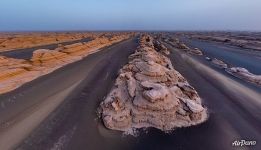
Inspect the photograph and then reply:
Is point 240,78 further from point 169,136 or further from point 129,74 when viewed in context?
point 169,136

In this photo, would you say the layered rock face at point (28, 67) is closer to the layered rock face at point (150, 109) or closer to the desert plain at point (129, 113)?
the desert plain at point (129, 113)

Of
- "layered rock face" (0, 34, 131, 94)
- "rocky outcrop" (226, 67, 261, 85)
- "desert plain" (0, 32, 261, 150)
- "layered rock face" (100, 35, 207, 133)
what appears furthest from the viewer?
"rocky outcrop" (226, 67, 261, 85)

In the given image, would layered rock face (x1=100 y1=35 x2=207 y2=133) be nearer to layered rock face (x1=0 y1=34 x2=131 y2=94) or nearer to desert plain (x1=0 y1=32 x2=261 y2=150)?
desert plain (x1=0 y1=32 x2=261 y2=150)

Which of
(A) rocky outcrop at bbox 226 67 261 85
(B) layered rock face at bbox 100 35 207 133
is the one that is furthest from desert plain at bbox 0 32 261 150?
(A) rocky outcrop at bbox 226 67 261 85

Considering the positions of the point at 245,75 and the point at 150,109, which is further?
the point at 245,75

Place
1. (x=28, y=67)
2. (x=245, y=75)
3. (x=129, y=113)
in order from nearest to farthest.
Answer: (x=129, y=113) → (x=245, y=75) → (x=28, y=67)

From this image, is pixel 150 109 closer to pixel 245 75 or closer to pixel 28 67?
pixel 245 75

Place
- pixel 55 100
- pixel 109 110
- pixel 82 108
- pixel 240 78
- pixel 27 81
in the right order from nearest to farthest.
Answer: pixel 109 110 < pixel 82 108 < pixel 55 100 < pixel 27 81 < pixel 240 78

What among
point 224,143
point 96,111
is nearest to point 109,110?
point 96,111

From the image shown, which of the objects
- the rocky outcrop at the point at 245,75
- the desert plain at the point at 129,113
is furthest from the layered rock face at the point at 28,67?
the rocky outcrop at the point at 245,75


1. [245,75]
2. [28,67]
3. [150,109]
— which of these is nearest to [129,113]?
[150,109]

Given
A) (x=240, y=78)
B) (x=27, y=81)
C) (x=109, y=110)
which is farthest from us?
(x=240, y=78)
